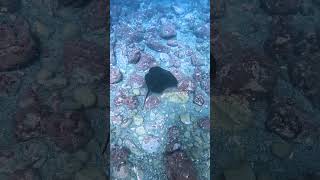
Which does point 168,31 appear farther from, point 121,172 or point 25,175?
point 25,175

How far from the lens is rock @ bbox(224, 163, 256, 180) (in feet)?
8.17

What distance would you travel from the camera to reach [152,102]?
9.57ft

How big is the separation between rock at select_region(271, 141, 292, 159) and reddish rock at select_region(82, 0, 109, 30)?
63.6 inches

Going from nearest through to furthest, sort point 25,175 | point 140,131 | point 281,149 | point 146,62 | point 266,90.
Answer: point 25,175
point 281,149
point 140,131
point 266,90
point 146,62

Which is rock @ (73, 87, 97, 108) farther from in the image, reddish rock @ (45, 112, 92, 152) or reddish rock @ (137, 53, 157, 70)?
reddish rock @ (137, 53, 157, 70)

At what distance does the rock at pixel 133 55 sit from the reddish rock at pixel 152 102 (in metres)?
0.36

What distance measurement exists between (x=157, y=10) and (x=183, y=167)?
149 cm

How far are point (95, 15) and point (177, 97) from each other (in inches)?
38.6

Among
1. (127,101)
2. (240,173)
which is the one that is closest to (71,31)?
(127,101)

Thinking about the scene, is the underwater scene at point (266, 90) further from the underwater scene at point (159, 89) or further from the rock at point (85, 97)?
the rock at point (85, 97)

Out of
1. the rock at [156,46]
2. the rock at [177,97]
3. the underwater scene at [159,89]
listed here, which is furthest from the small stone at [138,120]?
the rock at [156,46]

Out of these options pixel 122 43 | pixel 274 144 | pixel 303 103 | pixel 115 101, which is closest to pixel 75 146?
pixel 115 101

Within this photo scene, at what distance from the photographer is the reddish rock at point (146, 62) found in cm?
309

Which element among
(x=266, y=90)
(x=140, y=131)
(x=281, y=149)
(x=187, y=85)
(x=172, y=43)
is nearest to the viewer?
(x=281, y=149)
